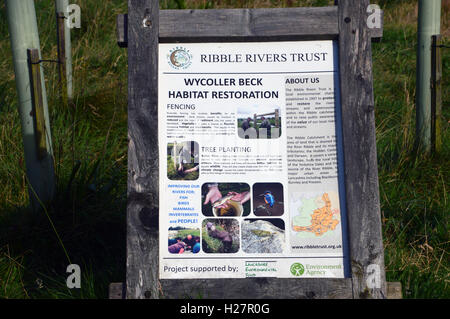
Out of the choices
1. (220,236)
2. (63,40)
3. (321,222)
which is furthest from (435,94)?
(63,40)

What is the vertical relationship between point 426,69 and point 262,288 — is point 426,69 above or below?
above

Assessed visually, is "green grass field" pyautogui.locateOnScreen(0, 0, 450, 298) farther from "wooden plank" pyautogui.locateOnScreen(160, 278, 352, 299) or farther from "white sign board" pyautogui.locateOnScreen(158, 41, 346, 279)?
"white sign board" pyautogui.locateOnScreen(158, 41, 346, 279)

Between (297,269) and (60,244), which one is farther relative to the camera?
(60,244)

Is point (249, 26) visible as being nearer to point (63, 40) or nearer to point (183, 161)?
point (183, 161)

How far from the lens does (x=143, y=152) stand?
247 cm

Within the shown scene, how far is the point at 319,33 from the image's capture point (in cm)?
252

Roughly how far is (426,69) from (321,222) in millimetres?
2264

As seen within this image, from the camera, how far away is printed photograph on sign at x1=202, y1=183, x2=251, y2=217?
2.46 m

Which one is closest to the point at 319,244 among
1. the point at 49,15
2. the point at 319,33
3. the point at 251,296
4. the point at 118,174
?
the point at 251,296

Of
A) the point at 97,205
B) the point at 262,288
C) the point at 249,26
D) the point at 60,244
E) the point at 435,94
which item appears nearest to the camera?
the point at 262,288

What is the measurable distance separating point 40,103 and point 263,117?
5.50ft

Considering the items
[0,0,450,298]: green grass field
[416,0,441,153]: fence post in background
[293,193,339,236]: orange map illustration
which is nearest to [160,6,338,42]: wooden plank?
[293,193,339,236]: orange map illustration

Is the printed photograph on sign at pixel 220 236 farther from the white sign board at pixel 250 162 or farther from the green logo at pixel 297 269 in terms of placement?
the green logo at pixel 297 269

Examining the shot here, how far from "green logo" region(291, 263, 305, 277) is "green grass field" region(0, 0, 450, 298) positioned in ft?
2.45
